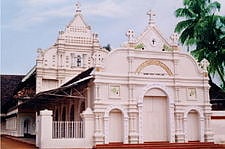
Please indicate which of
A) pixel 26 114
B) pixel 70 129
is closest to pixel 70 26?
pixel 26 114

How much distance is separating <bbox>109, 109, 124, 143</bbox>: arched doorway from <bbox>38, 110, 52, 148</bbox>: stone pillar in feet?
10.0

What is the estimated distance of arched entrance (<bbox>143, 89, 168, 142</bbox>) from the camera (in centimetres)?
1953

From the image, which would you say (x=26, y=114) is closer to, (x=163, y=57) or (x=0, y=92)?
(x=0, y=92)

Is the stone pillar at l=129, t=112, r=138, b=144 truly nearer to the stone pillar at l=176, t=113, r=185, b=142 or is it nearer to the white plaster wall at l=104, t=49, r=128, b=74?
the white plaster wall at l=104, t=49, r=128, b=74

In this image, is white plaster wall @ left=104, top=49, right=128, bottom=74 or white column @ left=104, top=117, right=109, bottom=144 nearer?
white column @ left=104, top=117, right=109, bottom=144

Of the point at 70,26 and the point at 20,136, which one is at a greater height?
the point at 70,26

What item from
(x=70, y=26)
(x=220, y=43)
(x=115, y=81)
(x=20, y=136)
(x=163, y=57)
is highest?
(x=70, y=26)

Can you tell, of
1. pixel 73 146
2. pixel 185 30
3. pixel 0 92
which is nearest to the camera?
pixel 73 146

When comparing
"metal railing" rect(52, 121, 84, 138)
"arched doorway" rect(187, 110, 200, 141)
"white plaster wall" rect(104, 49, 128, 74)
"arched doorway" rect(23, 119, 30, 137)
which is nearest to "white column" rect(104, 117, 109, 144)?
"metal railing" rect(52, 121, 84, 138)

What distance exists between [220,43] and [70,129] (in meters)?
14.6

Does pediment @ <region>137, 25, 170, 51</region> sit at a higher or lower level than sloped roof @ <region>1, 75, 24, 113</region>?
higher

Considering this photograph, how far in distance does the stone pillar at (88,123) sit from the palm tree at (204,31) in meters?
12.6

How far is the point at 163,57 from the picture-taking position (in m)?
20.2

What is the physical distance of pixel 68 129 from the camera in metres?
18.7
